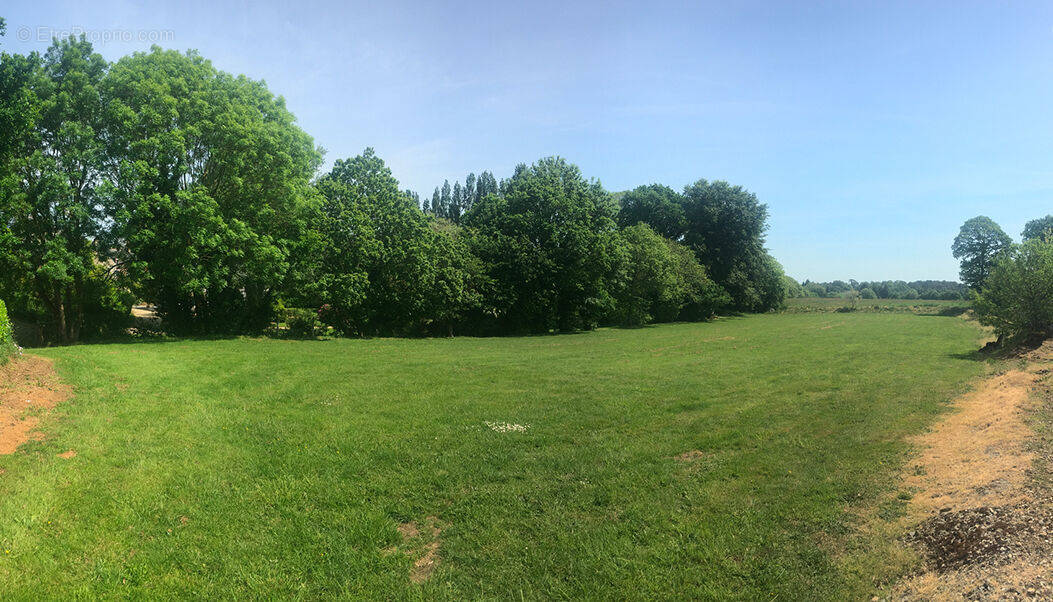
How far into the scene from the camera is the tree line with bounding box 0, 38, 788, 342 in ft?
64.7

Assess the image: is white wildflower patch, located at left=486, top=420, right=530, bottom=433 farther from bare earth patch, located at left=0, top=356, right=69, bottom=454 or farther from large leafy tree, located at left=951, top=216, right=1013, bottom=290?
large leafy tree, located at left=951, top=216, right=1013, bottom=290

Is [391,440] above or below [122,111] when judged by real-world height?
below

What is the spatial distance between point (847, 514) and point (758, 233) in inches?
2639

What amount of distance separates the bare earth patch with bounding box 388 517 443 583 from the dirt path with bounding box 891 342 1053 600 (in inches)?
175

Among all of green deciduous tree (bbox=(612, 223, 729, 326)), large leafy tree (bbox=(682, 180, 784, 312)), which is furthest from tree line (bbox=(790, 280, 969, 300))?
green deciduous tree (bbox=(612, 223, 729, 326))

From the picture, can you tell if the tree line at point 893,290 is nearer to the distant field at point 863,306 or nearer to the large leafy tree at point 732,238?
the distant field at point 863,306

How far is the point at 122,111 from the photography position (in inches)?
784

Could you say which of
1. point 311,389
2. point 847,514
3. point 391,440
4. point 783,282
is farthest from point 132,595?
point 783,282

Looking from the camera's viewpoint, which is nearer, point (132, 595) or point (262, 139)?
point (132, 595)

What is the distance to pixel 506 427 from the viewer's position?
9.96 m

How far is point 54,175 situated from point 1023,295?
37762 mm

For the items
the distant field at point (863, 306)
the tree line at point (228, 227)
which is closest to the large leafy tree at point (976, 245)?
the distant field at point (863, 306)

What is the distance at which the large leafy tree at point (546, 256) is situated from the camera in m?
37.4

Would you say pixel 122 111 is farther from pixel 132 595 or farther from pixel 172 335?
pixel 132 595
